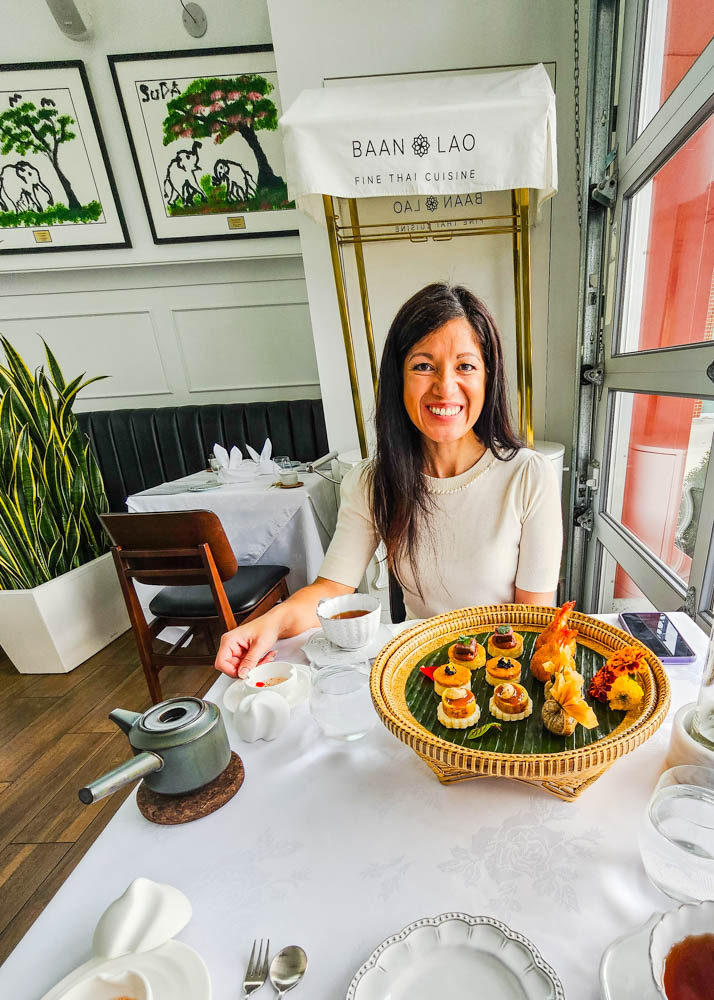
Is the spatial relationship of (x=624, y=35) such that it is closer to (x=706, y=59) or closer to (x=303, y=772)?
(x=706, y=59)

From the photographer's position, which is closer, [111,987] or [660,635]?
[111,987]

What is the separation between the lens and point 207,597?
167 cm

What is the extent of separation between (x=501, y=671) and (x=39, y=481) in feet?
7.07

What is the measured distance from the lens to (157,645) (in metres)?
2.16

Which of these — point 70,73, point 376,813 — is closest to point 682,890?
point 376,813

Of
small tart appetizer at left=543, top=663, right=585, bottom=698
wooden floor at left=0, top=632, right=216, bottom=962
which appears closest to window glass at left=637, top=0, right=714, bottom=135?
small tart appetizer at left=543, top=663, right=585, bottom=698

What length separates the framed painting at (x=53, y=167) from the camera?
2.44m

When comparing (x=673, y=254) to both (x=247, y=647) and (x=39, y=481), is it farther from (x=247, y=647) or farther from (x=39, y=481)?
(x=39, y=481)

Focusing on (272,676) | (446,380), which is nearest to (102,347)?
(446,380)

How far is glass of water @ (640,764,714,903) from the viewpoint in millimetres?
351

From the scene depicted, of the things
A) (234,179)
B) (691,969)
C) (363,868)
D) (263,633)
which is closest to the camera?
(691,969)

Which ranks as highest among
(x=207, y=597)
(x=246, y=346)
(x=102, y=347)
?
(x=102, y=347)

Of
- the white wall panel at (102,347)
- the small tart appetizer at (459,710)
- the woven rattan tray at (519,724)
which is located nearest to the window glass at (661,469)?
the woven rattan tray at (519,724)

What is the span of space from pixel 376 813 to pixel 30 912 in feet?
3.99
